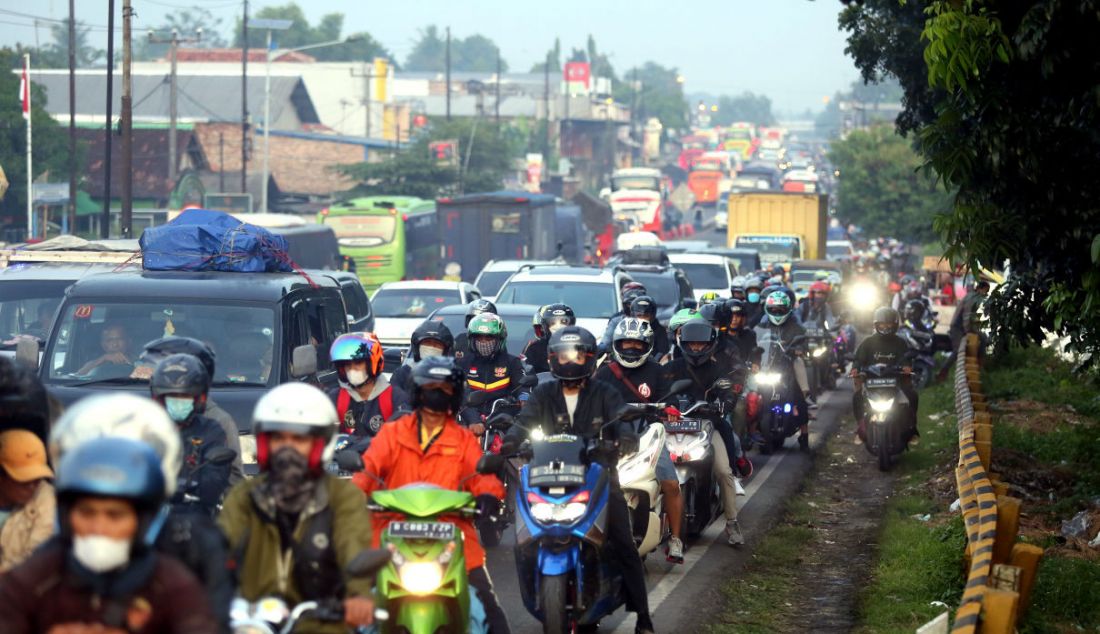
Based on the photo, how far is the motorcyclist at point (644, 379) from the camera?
36.6 feet

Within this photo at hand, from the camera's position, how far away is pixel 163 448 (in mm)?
4934

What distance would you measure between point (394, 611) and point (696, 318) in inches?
288

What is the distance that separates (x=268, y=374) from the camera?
12172 mm

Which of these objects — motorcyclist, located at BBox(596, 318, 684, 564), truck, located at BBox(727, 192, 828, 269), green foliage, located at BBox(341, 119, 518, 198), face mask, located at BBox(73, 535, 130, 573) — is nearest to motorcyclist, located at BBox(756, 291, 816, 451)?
motorcyclist, located at BBox(596, 318, 684, 564)

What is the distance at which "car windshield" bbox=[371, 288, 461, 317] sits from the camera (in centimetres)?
2583

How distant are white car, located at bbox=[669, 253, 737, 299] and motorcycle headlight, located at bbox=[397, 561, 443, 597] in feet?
76.9

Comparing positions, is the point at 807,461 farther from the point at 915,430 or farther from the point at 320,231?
the point at 320,231

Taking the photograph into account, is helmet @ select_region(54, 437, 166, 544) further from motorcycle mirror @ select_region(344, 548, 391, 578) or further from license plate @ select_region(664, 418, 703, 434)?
license plate @ select_region(664, 418, 703, 434)

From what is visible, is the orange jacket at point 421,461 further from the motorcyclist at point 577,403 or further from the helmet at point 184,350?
the motorcyclist at point 577,403

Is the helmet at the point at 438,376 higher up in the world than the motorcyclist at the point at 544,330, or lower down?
higher up

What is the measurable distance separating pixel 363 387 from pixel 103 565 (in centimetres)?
591

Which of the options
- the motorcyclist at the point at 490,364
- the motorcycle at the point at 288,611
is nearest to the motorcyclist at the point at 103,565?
the motorcycle at the point at 288,611

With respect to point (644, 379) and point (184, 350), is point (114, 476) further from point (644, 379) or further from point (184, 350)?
point (644, 379)

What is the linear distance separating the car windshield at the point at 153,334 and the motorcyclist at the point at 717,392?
3.11 m
